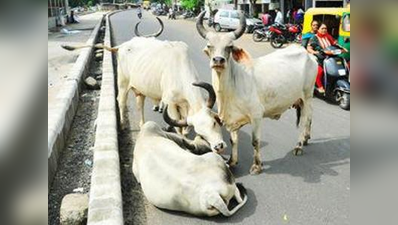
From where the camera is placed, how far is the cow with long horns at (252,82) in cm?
498

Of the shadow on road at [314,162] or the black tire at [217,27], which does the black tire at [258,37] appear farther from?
the shadow on road at [314,162]

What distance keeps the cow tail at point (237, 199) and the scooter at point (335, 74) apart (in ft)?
14.6

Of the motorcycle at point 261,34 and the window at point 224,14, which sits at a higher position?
the window at point 224,14

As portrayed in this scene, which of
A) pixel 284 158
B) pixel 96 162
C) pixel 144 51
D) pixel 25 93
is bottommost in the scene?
pixel 284 158

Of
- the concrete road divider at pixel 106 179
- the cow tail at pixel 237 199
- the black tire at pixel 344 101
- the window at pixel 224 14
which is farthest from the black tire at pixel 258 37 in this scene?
the cow tail at pixel 237 199

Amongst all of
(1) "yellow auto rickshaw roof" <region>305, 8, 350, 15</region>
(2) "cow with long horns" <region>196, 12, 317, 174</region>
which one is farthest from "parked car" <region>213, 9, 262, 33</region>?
(2) "cow with long horns" <region>196, 12, 317, 174</region>

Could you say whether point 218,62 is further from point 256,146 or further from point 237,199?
point 237,199

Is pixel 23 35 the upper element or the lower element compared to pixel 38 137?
upper

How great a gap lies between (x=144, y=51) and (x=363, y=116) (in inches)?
245

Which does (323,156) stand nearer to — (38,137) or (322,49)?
(322,49)

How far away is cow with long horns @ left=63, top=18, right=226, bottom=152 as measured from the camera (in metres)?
5.36

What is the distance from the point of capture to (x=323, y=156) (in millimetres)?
5973

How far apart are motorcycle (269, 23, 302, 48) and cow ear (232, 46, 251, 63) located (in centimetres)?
1383

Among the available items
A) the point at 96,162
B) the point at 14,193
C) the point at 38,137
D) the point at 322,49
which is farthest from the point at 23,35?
the point at 322,49
